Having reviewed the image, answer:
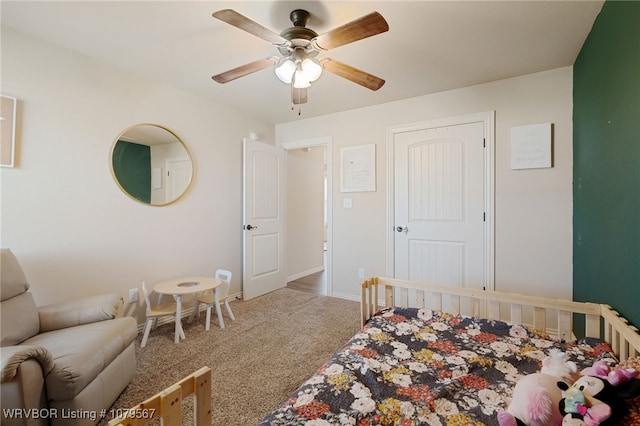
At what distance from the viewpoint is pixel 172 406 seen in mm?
836

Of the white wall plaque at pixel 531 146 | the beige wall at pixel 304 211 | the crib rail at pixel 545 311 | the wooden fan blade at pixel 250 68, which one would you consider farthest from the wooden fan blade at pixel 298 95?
the beige wall at pixel 304 211

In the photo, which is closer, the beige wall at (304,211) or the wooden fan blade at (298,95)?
the wooden fan blade at (298,95)

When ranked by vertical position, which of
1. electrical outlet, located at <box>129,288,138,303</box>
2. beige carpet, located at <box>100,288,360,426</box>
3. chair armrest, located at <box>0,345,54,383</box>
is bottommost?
beige carpet, located at <box>100,288,360,426</box>

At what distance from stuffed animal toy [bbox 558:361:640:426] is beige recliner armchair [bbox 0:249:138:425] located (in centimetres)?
196

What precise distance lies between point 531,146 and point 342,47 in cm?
191

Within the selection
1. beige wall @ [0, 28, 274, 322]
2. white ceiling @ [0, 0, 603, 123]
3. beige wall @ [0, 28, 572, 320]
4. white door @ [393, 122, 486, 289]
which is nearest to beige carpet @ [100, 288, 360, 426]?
beige wall @ [0, 28, 572, 320]

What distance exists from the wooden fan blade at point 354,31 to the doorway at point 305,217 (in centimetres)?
234

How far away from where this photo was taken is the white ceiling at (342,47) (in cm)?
170

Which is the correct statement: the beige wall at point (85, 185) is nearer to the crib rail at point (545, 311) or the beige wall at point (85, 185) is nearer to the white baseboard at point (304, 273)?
the white baseboard at point (304, 273)

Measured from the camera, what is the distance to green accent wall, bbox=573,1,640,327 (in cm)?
131

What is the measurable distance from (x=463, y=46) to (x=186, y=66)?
7.42 ft

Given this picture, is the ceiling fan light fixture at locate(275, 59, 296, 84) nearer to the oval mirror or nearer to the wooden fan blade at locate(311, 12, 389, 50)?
the wooden fan blade at locate(311, 12, 389, 50)

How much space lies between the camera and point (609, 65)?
1.60 m

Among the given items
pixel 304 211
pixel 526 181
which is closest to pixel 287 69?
pixel 526 181
